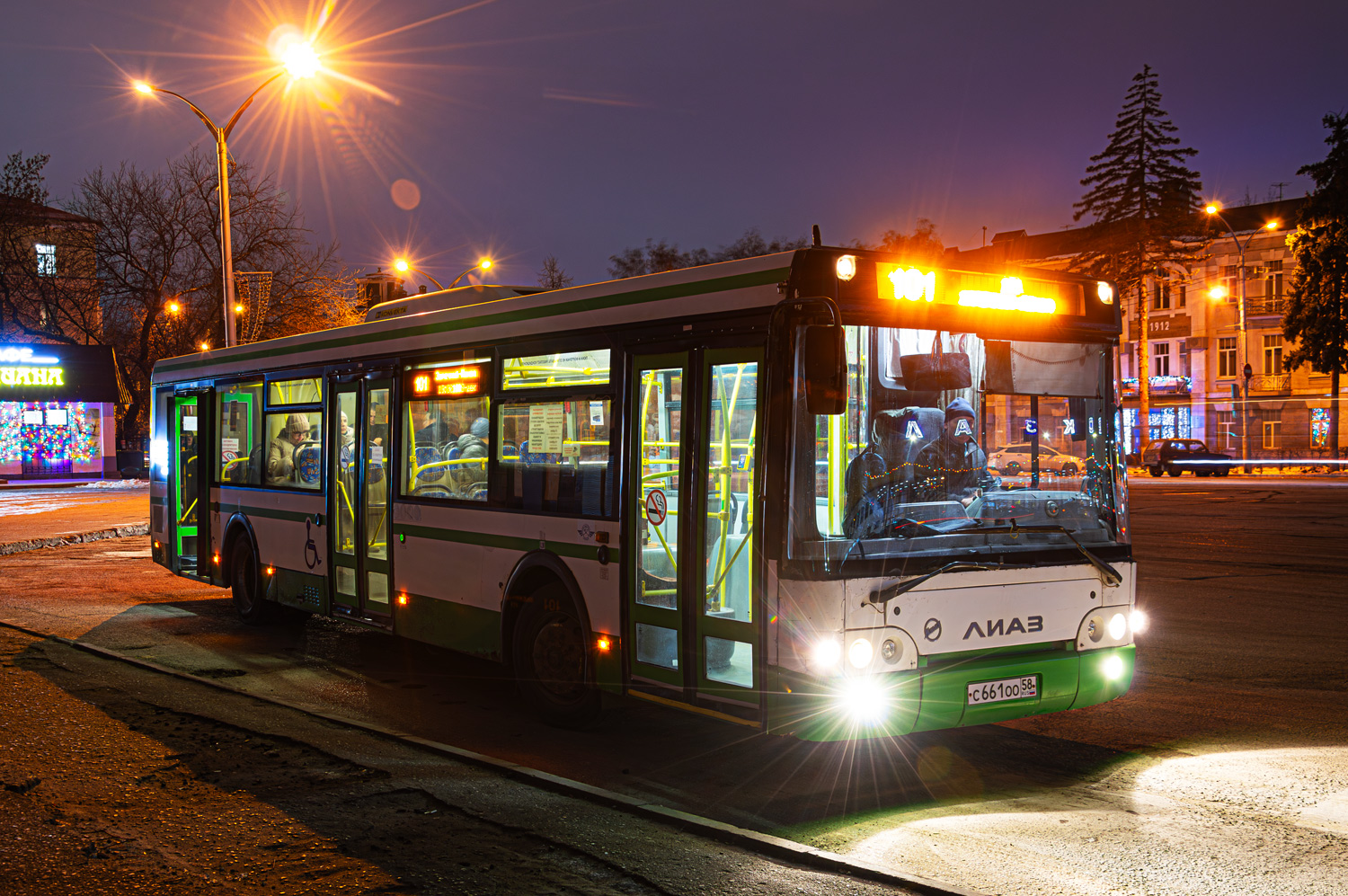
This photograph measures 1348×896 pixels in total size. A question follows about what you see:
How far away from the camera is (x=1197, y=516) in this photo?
25406mm

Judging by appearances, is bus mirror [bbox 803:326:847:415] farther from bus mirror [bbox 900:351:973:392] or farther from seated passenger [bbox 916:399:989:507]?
seated passenger [bbox 916:399:989:507]

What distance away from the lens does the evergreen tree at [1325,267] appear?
49188mm

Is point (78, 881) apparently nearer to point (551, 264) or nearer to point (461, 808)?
point (461, 808)

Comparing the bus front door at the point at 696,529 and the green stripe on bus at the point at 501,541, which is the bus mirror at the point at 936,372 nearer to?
the bus front door at the point at 696,529

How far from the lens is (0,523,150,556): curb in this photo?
20359 millimetres

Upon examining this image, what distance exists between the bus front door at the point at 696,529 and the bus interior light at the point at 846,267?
2.00ft

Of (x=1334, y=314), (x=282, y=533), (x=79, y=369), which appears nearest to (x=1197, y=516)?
(x=282, y=533)

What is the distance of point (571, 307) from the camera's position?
7.63 metres

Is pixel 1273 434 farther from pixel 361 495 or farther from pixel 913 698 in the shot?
pixel 913 698

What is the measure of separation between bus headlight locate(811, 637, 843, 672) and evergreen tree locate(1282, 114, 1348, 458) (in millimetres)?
51395

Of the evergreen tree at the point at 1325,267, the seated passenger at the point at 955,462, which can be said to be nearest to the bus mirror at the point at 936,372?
the seated passenger at the point at 955,462

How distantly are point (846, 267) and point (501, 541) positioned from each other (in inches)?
132

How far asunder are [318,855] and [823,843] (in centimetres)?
223

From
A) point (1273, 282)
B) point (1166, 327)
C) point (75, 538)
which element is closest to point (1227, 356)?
point (1166, 327)
